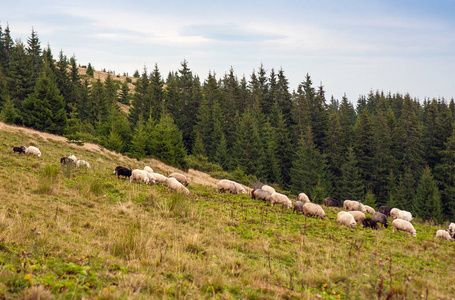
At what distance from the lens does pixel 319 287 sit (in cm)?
630

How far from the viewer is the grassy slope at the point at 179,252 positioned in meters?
5.02

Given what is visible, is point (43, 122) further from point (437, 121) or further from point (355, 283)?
point (437, 121)

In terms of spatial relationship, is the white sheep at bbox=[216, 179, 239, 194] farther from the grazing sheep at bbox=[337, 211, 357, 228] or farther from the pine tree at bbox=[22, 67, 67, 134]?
the pine tree at bbox=[22, 67, 67, 134]

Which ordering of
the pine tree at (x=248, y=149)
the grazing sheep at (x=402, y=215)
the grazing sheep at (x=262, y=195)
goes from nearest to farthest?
1. the grazing sheep at (x=262, y=195)
2. the grazing sheep at (x=402, y=215)
3. the pine tree at (x=248, y=149)

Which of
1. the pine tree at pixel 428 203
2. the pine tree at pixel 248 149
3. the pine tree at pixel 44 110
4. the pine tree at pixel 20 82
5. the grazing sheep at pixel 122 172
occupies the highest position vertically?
the pine tree at pixel 20 82

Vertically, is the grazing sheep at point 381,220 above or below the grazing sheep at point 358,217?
below

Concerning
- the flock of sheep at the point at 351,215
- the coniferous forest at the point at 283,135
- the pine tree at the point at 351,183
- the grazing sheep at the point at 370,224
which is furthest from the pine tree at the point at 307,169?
the grazing sheep at the point at 370,224

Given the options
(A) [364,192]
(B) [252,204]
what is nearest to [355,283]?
(B) [252,204]

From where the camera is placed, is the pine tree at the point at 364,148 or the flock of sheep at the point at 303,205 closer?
the flock of sheep at the point at 303,205

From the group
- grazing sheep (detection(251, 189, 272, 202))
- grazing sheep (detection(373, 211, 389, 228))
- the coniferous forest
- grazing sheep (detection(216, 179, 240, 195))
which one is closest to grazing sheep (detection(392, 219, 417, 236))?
grazing sheep (detection(373, 211, 389, 228))

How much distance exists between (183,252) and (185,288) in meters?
2.17

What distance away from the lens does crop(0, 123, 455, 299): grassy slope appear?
16.5ft

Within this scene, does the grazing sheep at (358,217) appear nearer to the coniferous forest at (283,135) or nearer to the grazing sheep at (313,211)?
the grazing sheep at (313,211)

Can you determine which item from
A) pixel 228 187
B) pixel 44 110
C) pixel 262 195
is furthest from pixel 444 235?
pixel 44 110
